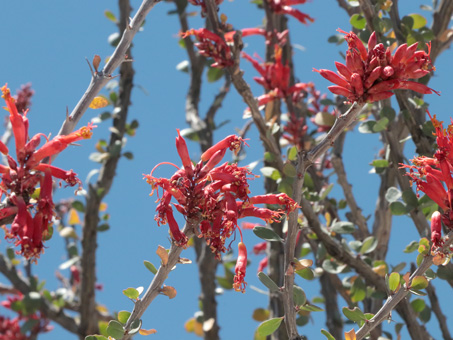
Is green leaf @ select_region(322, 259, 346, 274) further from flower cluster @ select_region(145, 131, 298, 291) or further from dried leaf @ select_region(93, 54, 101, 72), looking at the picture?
dried leaf @ select_region(93, 54, 101, 72)

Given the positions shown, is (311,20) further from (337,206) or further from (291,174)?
(291,174)

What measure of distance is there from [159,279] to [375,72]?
2.74 ft

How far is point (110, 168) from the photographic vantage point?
13.6ft

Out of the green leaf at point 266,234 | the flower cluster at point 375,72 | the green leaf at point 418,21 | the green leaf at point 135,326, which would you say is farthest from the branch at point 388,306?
the green leaf at point 418,21

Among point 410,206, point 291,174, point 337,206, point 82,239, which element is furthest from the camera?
point 82,239

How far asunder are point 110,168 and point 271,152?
1464 mm

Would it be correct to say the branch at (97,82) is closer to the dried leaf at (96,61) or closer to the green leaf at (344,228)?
the dried leaf at (96,61)

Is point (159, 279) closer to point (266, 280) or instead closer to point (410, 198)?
point (266, 280)

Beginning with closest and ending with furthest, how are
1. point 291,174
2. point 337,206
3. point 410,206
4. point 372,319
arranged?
point 372,319 → point 291,174 → point 410,206 → point 337,206

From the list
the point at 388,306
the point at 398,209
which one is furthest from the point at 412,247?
the point at 388,306

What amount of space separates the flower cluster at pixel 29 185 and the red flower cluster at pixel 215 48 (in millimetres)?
935

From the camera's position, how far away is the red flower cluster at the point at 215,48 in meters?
2.88

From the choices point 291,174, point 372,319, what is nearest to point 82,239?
point 291,174

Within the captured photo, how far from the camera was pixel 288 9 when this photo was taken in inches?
153
